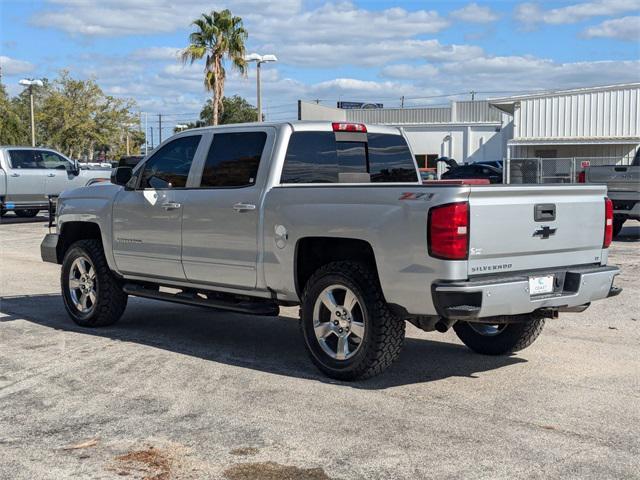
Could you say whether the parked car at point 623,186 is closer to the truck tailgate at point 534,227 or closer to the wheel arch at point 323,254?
the truck tailgate at point 534,227

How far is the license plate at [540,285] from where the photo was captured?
6.06 metres

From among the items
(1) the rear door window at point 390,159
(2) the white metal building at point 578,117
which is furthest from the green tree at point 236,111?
(1) the rear door window at point 390,159

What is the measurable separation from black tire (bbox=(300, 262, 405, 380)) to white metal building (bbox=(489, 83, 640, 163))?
31860 mm

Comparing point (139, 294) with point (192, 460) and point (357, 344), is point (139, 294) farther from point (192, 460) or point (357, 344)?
point (192, 460)

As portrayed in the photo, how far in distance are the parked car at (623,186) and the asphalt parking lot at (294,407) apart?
853 centimetres

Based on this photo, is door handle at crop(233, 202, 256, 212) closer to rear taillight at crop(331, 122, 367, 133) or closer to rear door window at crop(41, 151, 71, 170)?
rear taillight at crop(331, 122, 367, 133)

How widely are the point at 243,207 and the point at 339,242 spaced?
1006mm

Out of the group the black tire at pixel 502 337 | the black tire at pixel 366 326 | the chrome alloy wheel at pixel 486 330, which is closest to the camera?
the black tire at pixel 366 326

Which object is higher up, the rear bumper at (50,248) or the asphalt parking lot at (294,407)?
the rear bumper at (50,248)

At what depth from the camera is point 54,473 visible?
473 cm

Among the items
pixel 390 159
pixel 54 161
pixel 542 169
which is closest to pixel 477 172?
pixel 542 169

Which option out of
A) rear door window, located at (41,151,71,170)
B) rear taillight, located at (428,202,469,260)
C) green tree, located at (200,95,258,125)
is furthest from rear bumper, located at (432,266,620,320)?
green tree, located at (200,95,258,125)

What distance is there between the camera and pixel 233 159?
7535 millimetres

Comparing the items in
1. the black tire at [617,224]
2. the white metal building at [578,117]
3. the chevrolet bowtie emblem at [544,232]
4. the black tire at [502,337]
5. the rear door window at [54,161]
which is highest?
the white metal building at [578,117]
